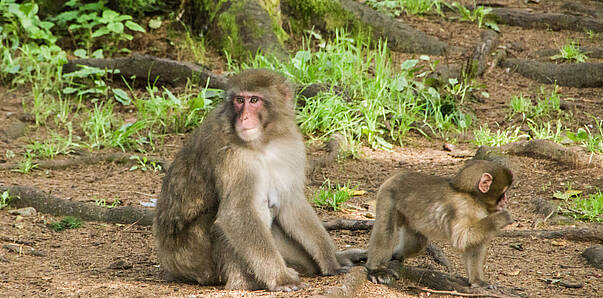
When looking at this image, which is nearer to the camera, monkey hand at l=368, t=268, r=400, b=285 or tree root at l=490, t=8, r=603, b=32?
monkey hand at l=368, t=268, r=400, b=285

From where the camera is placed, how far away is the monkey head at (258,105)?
171 inches

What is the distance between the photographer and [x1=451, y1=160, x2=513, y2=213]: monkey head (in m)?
4.13

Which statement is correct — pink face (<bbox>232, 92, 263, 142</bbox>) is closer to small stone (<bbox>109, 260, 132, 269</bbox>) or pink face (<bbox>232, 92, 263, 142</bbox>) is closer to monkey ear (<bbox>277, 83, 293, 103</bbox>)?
monkey ear (<bbox>277, 83, 293, 103</bbox>)

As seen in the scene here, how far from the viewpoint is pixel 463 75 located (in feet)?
30.1

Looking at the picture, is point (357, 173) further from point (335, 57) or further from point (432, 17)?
point (432, 17)

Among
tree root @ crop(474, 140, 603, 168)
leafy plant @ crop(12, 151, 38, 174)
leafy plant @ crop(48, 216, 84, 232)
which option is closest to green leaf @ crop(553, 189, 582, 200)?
tree root @ crop(474, 140, 603, 168)

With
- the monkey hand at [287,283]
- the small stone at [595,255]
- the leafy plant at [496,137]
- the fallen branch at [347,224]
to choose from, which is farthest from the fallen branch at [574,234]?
the leafy plant at [496,137]

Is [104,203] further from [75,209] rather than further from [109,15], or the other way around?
[109,15]

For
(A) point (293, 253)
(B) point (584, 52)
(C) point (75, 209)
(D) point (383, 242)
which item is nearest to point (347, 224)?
(A) point (293, 253)

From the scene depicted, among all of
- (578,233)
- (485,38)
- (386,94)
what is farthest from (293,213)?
(485,38)

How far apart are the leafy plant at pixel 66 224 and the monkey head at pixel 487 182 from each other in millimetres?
3355

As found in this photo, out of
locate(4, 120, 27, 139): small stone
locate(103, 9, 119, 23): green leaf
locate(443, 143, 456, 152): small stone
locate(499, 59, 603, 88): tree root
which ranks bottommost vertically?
locate(4, 120, 27, 139): small stone

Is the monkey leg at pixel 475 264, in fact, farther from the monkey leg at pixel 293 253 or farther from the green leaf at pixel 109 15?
the green leaf at pixel 109 15

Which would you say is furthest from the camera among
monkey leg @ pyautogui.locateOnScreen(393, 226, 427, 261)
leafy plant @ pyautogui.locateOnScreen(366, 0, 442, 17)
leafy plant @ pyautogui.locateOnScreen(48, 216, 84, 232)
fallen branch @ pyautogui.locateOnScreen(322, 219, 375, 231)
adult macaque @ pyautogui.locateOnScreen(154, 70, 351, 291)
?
leafy plant @ pyautogui.locateOnScreen(366, 0, 442, 17)
